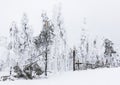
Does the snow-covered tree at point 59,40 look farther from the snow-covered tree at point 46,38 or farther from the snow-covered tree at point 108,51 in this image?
the snow-covered tree at point 108,51

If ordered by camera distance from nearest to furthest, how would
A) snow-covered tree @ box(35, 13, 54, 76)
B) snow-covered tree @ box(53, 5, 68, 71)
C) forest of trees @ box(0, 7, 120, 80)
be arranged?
forest of trees @ box(0, 7, 120, 80)
snow-covered tree @ box(35, 13, 54, 76)
snow-covered tree @ box(53, 5, 68, 71)

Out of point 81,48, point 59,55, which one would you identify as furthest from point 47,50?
point 81,48

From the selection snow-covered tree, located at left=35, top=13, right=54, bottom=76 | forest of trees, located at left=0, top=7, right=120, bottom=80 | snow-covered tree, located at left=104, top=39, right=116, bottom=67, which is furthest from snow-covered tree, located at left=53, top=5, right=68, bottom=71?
snow-covered tree, located at left=104, top=39, right=116, bottom=67

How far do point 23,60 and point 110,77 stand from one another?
2464 cm

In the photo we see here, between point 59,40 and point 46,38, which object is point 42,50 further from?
point 59,40

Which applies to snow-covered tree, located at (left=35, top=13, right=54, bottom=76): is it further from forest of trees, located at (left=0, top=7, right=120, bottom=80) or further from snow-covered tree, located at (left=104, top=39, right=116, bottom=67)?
snow-covered tree, located at (left=104, top=39, right=116, bottom=67)

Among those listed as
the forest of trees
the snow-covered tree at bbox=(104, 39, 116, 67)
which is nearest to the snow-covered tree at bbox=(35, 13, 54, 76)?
the forest of trees

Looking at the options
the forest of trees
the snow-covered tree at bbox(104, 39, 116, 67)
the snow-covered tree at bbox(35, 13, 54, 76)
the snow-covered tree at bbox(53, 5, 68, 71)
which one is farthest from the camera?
the snow-covered tree at bbox(104, 39, 116, 67)

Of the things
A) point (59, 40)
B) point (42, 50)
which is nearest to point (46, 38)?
point (42, 50)

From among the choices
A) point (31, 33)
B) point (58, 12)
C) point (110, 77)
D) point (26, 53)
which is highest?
point (58, 12)

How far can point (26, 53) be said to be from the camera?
39.8m

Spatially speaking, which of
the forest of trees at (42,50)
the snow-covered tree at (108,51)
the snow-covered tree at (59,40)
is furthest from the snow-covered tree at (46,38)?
the snow-covered tree at (108,51)

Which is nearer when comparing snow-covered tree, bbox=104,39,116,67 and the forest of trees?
the forest of trees

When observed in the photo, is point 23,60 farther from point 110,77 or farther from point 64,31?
point 110,77
